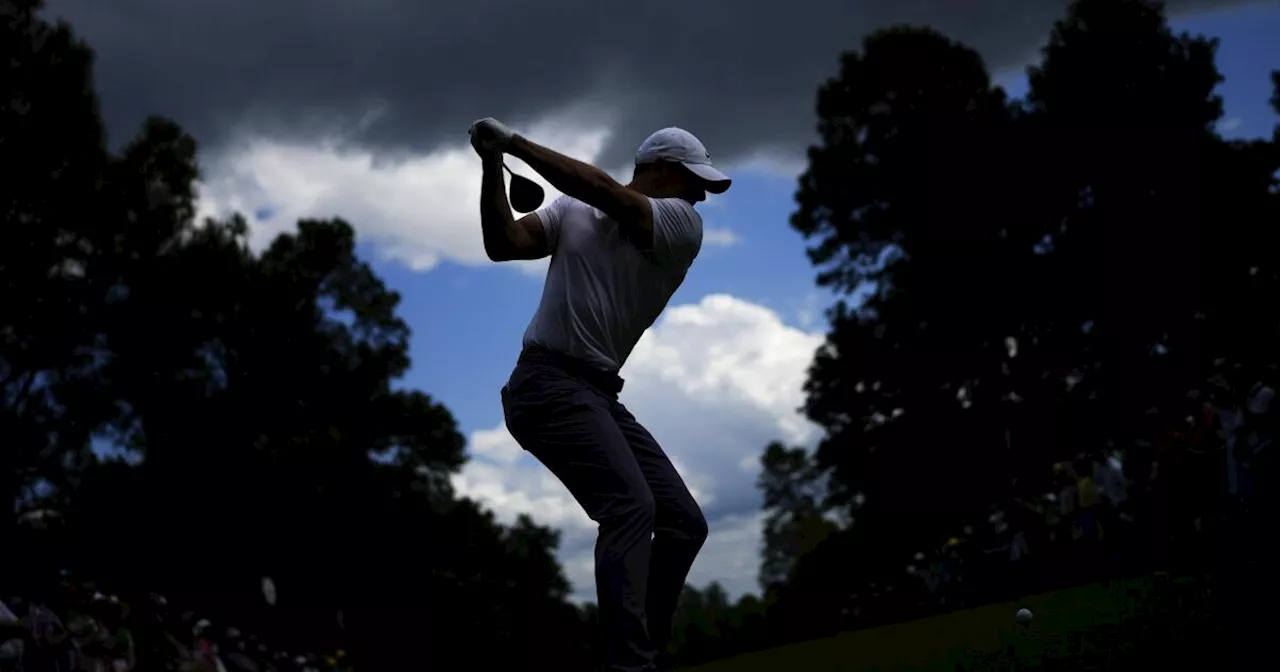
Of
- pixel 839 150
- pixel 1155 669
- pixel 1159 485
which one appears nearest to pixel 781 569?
pixel 839 150

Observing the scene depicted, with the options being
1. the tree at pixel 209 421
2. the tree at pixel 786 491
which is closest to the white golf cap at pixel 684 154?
the tree at pixel 209 421

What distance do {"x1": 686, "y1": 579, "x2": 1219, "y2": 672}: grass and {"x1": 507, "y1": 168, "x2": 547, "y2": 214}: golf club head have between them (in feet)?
7.78

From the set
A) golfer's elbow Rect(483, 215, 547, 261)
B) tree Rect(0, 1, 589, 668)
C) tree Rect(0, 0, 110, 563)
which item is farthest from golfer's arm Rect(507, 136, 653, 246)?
tree Rect(0, 0, 110, 563)

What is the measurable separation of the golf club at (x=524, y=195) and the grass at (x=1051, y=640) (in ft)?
7.79

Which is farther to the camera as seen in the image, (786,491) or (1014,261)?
(786,491)

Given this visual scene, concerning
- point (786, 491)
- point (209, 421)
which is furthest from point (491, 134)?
point (786, 491)

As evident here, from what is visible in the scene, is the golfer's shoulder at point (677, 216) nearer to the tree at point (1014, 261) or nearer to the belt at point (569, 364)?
the belt at point (569, 364)

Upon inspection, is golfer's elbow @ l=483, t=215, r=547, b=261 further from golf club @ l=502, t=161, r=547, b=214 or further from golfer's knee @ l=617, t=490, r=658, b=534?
golfer's knee @ l=617, t=490, r=658, b=534

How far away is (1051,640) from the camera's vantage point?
208 inches

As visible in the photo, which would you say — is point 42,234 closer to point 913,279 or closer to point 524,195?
point 913,279

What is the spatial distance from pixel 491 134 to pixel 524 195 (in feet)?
1.48

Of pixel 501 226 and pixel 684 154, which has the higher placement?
pixel 684 154

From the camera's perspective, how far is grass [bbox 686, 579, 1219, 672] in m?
4.50

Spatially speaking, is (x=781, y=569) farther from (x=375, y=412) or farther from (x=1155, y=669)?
(x=1155, y=669)
